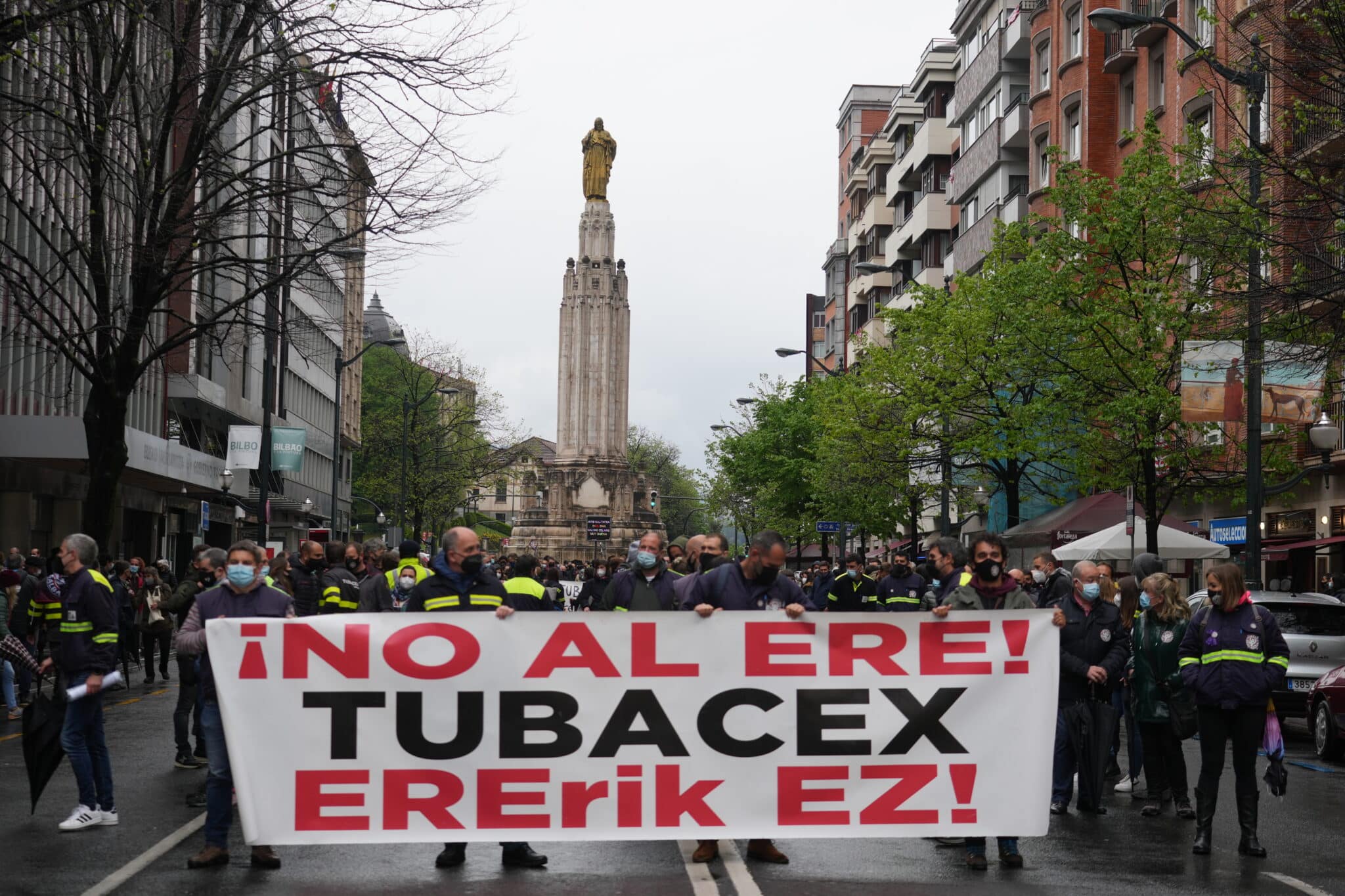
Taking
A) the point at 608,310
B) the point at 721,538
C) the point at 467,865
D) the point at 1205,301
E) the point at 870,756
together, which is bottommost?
the point at 467,865

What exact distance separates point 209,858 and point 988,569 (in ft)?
15.5

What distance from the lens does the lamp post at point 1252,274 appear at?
65.8ft

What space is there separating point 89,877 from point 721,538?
7930 mm

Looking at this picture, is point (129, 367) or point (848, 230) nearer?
point (129, 367)

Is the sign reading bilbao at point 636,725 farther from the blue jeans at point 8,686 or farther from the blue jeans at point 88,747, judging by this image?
the blue jeans at point 8,686

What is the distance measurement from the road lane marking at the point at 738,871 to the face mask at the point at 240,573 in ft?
10.3

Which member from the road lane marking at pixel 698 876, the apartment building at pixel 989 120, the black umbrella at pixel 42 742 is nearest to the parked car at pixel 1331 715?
the road lane marking at pixel 698 876

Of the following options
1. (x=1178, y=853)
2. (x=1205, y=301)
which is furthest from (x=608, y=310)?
(x=1178, y=853)

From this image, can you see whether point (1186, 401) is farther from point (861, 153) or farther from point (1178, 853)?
point (861, 153)

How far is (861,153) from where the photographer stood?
94.8m

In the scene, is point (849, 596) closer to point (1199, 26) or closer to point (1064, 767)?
point (1064, 767)

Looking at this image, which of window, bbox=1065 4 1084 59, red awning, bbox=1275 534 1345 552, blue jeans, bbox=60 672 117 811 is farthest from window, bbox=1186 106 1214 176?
blue jeans, bbox=60 672 117 811

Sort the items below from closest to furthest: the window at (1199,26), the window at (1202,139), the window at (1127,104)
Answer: the window at (1202,139)
the window at (1199,26)
the window at (1127,104)

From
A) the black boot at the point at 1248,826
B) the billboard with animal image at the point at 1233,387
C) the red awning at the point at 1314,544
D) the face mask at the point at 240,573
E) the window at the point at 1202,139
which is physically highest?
the window at the point at 1202,139
